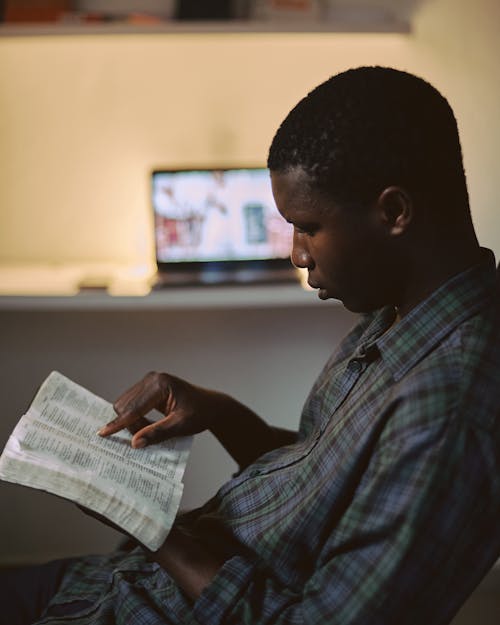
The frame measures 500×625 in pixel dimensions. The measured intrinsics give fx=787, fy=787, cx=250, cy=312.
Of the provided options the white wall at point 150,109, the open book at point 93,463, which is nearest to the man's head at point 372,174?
the open book at point 93,463

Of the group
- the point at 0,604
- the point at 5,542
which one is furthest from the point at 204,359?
the point at 0,604

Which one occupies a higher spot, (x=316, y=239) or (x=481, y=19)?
(x=481, y=19)

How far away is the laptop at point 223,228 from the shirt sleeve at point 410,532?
1.15 meters

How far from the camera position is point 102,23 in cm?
180

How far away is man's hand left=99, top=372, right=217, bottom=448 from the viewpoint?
1.09 metres

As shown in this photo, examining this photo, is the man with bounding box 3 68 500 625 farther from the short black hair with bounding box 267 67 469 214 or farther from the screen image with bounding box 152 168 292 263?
the screen image with bounding box 152 168 292 263

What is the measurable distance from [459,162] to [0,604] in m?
0.87

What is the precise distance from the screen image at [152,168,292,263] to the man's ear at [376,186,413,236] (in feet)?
3.56

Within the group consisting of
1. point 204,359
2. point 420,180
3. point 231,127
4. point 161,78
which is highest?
point 161,78

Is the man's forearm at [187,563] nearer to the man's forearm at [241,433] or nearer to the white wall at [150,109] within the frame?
the man's forearm at [241,433]

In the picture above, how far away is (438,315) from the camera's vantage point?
0.86 metres

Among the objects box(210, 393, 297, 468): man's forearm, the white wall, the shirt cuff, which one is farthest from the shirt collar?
the white wall

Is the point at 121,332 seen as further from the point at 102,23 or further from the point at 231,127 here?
the point at 102,23

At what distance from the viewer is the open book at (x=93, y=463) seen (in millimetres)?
899
